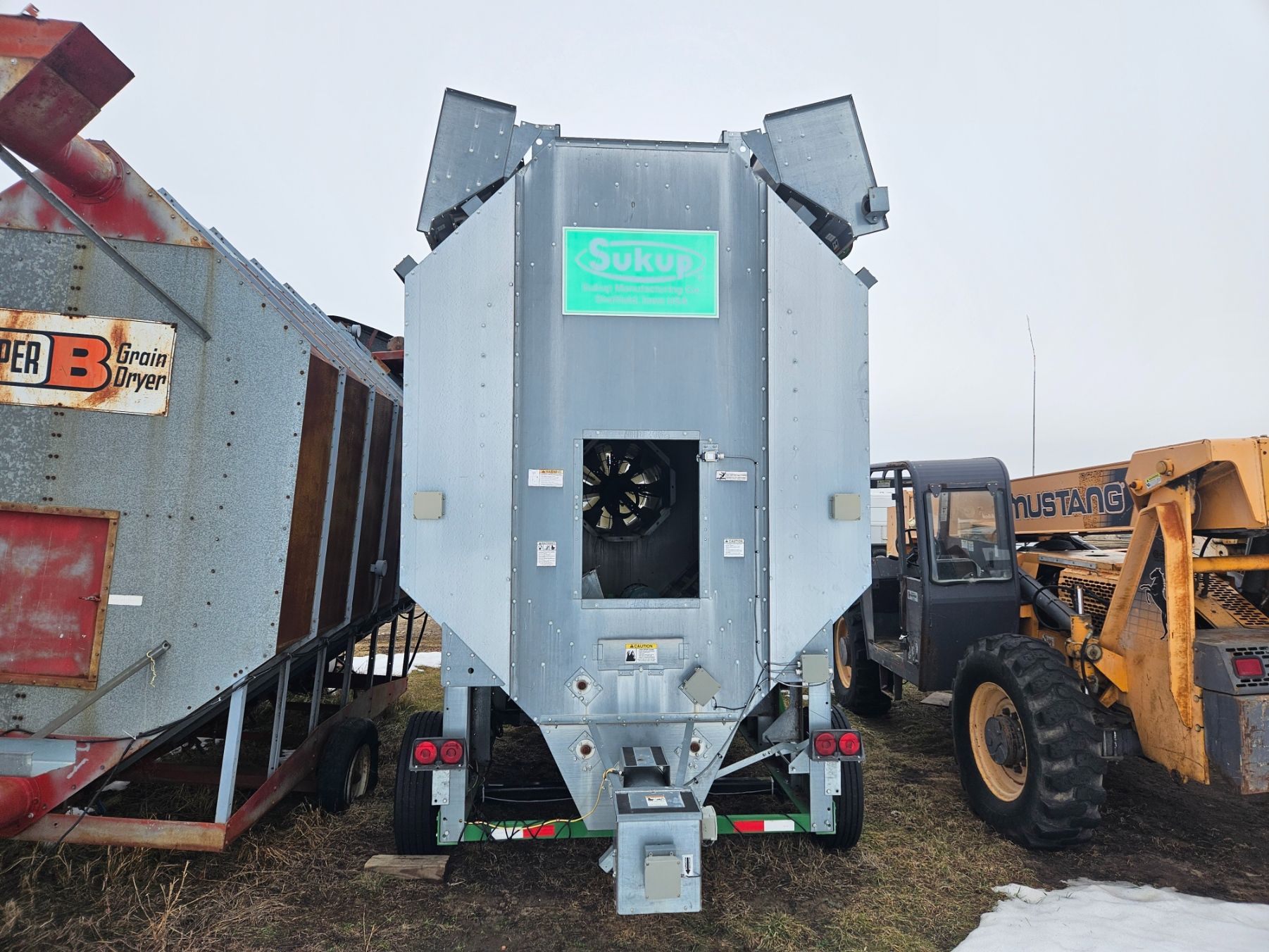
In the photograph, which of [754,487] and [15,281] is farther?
[754,487]

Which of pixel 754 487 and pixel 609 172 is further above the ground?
pixel 609 172

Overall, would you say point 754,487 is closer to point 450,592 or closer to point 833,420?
point 833,420

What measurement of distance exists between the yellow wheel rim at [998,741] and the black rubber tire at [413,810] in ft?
11.4

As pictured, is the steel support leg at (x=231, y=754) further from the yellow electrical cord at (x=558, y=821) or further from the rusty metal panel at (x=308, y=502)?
the yellow electrical cord at (x=558, y=821)

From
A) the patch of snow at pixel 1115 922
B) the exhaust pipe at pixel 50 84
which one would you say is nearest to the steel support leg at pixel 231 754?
the exhaust pipe at pixel 50 84

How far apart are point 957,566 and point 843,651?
2.46m

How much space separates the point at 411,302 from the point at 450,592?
1.44m

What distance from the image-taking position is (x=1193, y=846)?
14.3ft

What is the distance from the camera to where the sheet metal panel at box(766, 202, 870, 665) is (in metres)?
3.66

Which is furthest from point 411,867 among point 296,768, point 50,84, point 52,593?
point 50,84

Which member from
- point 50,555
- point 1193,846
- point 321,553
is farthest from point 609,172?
point 1193,846

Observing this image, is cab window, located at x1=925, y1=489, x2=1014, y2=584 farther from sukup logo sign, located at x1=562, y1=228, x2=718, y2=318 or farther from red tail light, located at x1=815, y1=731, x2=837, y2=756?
sukup logo sign, located at x1=562, y1=228, x2=718, y2=318

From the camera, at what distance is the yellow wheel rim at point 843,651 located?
757 cm

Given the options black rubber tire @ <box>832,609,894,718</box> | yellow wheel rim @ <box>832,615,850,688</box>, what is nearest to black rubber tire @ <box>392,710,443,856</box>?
black rubber tire @ <box>832,609,894,718</box>
